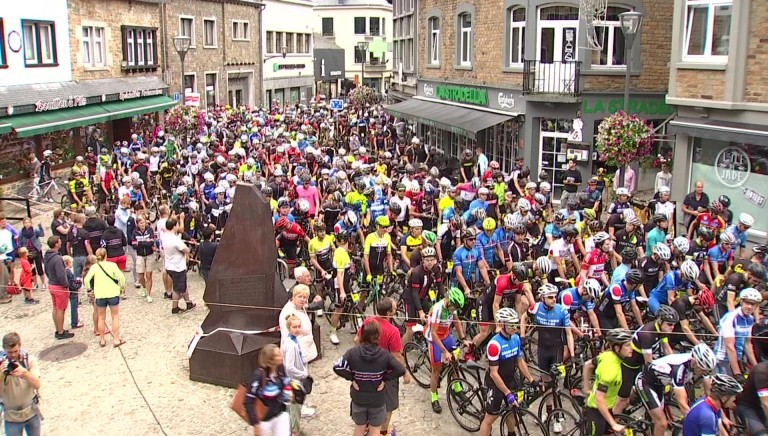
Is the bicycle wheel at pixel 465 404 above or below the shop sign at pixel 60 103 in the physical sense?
below

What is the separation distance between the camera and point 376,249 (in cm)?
1138

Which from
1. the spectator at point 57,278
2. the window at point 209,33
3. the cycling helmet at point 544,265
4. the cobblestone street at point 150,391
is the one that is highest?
the window at point 209,33

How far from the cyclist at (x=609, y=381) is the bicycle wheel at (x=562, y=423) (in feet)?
1.28

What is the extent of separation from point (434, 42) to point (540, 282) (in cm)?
1976

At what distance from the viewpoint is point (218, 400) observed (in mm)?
9539

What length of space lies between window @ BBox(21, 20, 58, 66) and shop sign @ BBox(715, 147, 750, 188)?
69.3 feet

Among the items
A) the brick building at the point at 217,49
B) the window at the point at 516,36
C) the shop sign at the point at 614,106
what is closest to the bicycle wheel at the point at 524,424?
the shop sign at the point at 614,106

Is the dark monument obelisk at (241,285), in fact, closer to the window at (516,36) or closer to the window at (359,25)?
the window at (516,36)

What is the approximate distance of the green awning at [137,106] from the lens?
28.4 metres

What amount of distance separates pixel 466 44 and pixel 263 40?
2718 centimetres

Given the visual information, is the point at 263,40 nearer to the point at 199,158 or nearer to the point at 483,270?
the point at 199,158

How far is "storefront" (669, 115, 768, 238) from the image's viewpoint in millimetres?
14375

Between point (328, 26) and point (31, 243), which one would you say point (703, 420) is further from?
point (328, 26)

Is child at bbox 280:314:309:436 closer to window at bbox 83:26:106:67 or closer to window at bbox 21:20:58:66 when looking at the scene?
window at bbox 21:20:58:66
